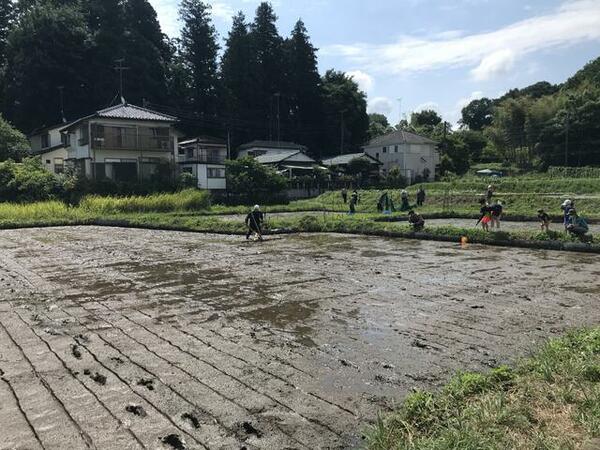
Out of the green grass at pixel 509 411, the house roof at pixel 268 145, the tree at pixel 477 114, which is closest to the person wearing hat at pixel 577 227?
the green grass at pixel 509 411

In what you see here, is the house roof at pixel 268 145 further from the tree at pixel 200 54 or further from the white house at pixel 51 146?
the white house at pixel 51 146

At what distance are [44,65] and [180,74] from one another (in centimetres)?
1538

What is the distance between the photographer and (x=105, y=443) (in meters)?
3.75

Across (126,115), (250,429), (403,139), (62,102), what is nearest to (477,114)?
(403,139)

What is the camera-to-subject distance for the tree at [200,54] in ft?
198

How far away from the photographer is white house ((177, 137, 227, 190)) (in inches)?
1534

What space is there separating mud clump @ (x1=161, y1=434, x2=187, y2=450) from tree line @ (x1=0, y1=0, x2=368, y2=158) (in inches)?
2022

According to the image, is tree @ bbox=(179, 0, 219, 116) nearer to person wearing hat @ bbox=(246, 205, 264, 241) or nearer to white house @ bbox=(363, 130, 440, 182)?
white house @ bbox=(363, 130, 440, 182)

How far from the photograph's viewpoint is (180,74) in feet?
195

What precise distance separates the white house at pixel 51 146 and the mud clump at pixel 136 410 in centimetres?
3783

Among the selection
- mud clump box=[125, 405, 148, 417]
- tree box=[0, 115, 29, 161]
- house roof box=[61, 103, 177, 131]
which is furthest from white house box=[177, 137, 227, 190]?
mud clump box=[125, 405, 148, 417]

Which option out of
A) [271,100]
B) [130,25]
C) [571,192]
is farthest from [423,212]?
[130,25]

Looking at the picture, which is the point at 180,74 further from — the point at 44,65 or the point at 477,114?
the point at 477,114

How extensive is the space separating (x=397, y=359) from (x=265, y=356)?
1.48m
